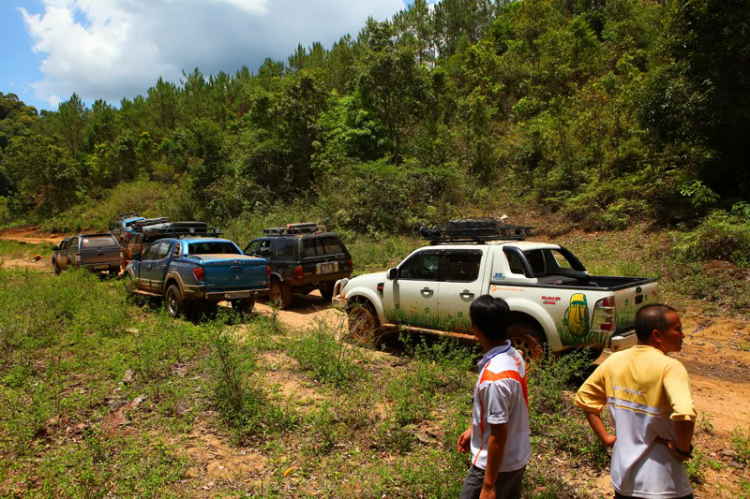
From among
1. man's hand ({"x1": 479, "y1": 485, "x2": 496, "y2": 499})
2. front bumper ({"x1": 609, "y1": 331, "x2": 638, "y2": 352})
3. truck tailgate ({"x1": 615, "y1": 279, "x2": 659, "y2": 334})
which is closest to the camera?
man's hand ({"x1": 479, "y1": 485, "x2": 496, "y2": 499})

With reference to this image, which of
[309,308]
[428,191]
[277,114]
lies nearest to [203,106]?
[277,114]

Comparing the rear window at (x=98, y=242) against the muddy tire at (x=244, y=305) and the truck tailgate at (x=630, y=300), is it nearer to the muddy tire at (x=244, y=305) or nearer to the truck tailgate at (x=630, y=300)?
the muddy tire at (x=244, y=305)

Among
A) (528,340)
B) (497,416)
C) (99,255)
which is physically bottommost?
(528,340)

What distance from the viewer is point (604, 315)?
216 inches

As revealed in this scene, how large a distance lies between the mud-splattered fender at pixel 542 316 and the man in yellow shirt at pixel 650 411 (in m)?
3.42

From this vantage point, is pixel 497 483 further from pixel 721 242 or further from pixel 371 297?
pixel 721 242

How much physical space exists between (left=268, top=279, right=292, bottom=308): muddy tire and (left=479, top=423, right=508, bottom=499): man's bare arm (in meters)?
9.70

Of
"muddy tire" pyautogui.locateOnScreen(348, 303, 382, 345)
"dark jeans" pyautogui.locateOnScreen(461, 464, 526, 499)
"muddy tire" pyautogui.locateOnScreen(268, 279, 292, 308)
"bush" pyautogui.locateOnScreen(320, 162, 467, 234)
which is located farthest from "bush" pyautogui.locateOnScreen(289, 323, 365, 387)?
"bush" pyautogui.locateOnScreen(320, 162, 467, 234)

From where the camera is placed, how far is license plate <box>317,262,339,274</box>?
458 inches

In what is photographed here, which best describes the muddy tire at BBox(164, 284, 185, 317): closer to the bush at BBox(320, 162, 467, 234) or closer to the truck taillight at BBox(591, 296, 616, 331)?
the truck taillight at BBox(591, 296, 616, 331)

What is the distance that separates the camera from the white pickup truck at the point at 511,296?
221 inches

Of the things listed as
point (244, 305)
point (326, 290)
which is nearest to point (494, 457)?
point (244, 305)

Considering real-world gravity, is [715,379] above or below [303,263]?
below

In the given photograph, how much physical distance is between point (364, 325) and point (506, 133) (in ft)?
71.2
